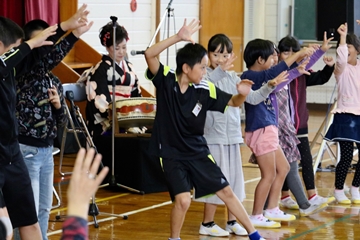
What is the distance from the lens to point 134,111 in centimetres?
603

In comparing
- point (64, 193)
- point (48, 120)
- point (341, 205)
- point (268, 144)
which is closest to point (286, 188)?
point (341, 205)

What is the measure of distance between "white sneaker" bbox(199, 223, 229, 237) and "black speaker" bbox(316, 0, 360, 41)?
3.10 meters

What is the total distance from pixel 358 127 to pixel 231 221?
1503 mm

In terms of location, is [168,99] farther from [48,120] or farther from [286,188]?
[286,188]

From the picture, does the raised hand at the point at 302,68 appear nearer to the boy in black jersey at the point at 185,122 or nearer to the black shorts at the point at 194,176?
the boy in black jersey at the point at 185,122

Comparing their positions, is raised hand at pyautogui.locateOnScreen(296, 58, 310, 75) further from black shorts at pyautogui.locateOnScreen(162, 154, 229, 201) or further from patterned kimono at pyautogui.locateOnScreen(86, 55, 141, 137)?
patterned kimono at pyautogui.locateOnScreen(86, 55, 141, 137)

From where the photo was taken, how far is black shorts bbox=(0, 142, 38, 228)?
327 cm

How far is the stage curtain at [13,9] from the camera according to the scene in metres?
7.18

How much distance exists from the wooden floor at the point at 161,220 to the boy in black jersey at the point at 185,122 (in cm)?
61

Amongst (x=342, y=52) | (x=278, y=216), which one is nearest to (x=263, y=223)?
(x=278, y=216)

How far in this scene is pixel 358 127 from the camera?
574 cm

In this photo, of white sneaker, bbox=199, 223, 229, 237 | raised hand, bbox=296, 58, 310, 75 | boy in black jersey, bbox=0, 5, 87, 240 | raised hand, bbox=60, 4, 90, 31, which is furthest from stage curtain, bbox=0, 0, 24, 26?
boy in black jersey, bbox=0, 5, 87, 240

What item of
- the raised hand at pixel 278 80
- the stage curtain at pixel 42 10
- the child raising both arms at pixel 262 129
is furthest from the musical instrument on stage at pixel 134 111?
the raised hand at pixel 278 80

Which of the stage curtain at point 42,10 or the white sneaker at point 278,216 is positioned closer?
the white sneaker at point 278,216
